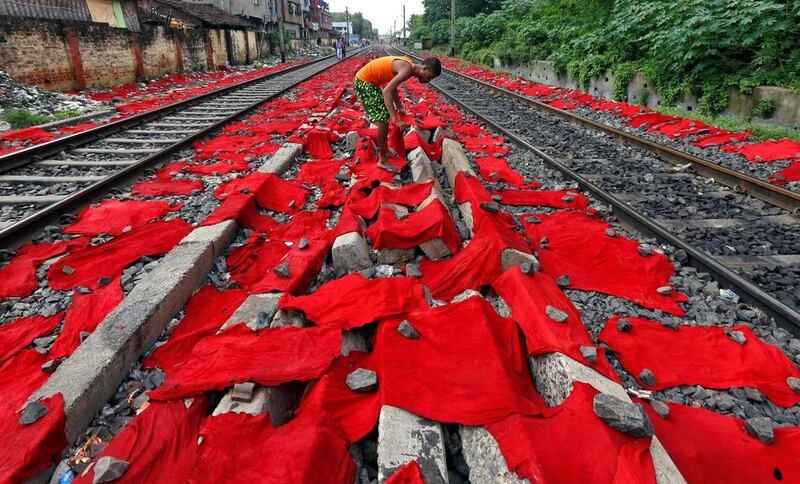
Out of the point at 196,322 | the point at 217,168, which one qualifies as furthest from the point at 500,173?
the point at 196,322

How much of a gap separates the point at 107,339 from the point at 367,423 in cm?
163

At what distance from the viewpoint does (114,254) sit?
12.3 ft

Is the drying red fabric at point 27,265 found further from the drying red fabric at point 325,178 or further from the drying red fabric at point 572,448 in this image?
the drying red fabric at point 572,448

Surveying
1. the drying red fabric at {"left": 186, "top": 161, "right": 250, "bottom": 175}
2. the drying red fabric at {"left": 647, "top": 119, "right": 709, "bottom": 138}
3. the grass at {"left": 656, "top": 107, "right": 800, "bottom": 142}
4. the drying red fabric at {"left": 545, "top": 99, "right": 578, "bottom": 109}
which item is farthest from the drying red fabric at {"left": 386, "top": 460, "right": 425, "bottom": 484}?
the drying red fabric at {"left": 545, "top": 99, "right": 578, "bottom": 109}

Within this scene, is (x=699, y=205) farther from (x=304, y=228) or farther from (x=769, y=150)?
(x=304, y=228)

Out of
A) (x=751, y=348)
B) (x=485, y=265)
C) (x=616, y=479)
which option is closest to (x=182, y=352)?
(x=485, y=265)

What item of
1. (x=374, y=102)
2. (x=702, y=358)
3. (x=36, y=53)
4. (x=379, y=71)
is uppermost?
(x=36, y=53)

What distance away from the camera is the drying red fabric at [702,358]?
2.44 metres

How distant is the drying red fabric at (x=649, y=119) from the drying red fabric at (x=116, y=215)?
864 centimetres

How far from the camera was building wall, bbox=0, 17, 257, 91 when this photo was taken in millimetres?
12047

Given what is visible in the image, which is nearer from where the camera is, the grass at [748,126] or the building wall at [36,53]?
the grass at [748,126]

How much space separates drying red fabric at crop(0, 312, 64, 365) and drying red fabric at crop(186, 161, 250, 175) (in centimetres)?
334

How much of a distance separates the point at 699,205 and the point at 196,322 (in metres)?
5.12

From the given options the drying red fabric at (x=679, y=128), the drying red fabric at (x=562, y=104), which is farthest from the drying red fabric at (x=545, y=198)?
the drying red fabric at (x=562, y=104)
